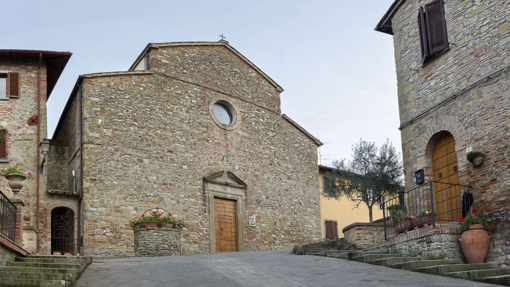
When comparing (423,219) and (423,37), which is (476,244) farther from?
(423,37)

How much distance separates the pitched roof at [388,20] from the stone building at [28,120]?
9350mm

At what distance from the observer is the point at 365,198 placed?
72.4 ft

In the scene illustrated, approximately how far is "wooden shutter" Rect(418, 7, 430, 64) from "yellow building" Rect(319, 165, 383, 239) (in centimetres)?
1233

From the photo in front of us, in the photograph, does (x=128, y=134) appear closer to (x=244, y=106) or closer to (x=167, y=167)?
(x=167, y=167)

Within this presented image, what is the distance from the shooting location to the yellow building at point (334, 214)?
87.7ft

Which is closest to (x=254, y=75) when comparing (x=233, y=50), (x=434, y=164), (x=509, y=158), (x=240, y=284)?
(x=233, y=50)

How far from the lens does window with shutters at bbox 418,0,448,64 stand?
46.1 ft

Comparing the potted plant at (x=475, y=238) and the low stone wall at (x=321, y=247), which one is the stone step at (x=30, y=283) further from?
the potted plant at (x=475, y=238)

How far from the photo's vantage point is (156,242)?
56.5ft

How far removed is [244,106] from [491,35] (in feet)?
38.4

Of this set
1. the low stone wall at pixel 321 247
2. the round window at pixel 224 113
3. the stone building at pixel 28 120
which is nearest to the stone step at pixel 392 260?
the low stone wall at pixel 321 247

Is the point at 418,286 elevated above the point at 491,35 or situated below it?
below

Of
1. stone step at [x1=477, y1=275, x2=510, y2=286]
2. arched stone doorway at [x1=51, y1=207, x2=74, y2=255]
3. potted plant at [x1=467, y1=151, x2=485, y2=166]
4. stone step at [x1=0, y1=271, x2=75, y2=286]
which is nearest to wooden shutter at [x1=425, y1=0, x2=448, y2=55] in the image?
potted plant at [x1=467, y1=151, x2=485, y2=166]

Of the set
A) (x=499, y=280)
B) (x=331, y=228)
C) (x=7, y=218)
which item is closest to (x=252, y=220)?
(x=331, y=228)
